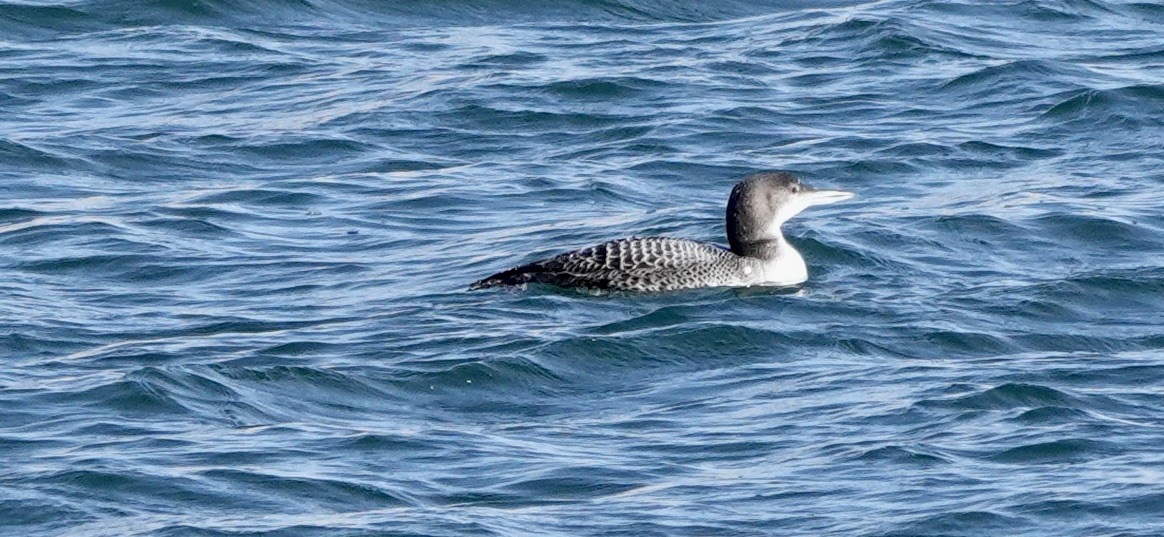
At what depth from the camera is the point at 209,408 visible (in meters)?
9.21

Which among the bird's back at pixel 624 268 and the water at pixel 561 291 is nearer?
the water at pixel 561 291

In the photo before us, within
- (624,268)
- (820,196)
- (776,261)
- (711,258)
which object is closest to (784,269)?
(776,261)

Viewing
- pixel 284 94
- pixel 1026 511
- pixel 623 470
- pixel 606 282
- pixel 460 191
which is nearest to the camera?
pixel 1026 511

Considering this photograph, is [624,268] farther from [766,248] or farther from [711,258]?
[766,248]

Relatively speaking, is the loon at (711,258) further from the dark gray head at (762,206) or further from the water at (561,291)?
the water at (561,291)

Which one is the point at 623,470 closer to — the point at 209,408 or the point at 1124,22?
the point at 209,408

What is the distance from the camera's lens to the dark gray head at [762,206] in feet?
39.7

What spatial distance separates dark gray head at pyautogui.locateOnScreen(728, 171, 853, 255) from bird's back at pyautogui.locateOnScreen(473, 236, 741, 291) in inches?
18.5

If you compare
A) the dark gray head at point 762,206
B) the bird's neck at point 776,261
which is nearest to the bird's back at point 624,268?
the bird's neck at point 776,261

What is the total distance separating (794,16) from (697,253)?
24.5 feet

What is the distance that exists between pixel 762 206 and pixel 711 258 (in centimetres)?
50

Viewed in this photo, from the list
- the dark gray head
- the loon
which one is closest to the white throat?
the loon

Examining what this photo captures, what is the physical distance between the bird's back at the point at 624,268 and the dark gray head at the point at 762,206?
1.54 ft

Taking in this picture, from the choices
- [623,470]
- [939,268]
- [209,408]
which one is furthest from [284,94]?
[623,470]
